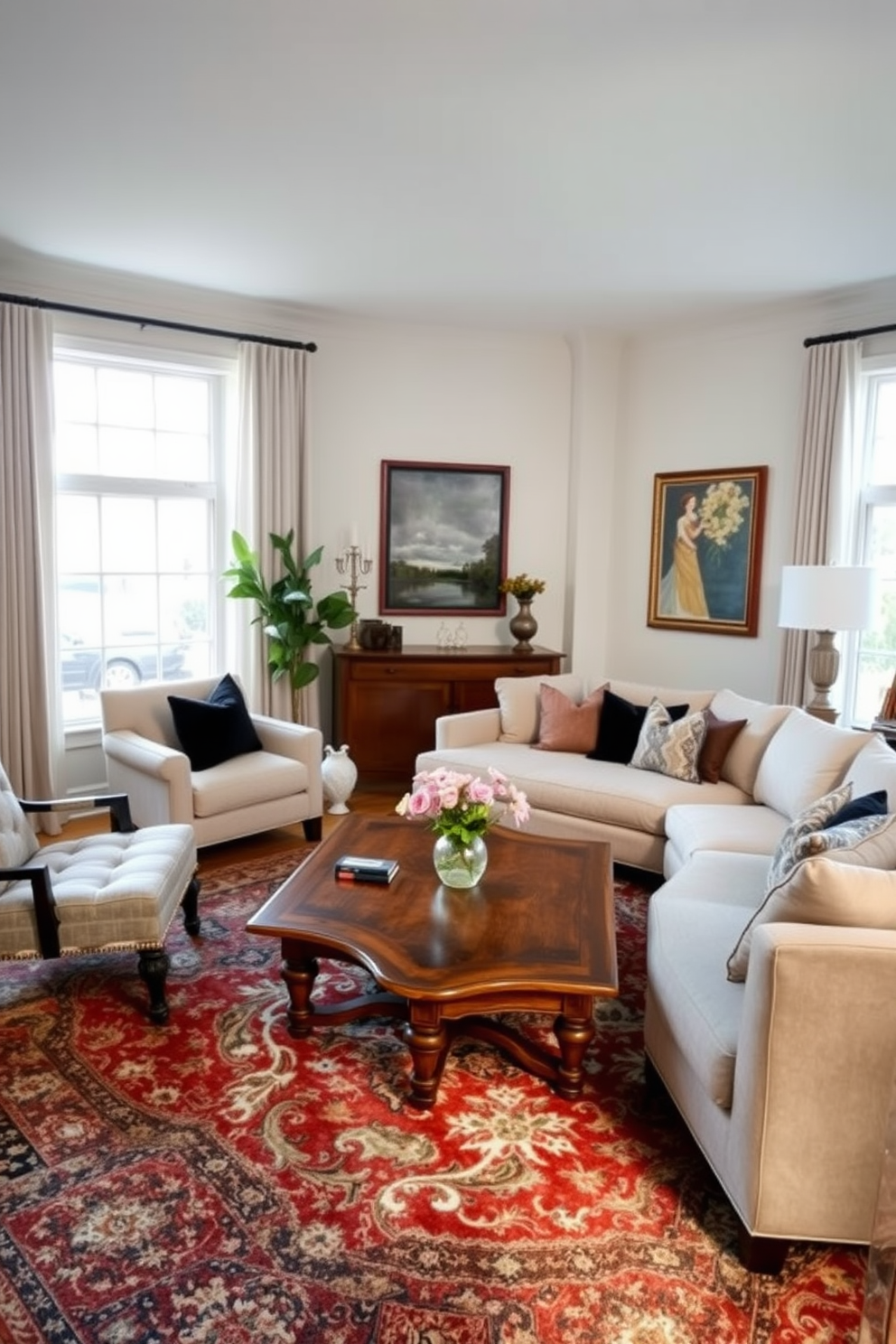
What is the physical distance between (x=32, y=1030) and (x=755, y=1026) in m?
2.20

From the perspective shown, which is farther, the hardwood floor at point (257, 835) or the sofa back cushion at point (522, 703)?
the sofa back cushion at point (522, 703)

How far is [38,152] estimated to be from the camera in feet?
10.8

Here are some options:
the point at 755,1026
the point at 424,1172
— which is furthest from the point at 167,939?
the point at 755,1026

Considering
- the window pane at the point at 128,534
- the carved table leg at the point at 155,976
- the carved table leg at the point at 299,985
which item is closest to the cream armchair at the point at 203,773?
the window pane at the point at 128,534

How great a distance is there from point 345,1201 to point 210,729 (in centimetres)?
265

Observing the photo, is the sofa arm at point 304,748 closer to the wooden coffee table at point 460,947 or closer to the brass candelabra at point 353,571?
the brass candelabra at point 353,571

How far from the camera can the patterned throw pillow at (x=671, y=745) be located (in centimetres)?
409

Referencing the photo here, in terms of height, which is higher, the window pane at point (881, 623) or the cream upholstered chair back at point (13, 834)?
the window pane at point (881, 623)

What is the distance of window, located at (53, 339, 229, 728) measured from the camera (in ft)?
16.4

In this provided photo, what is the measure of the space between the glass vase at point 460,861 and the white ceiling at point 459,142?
7.67 ft

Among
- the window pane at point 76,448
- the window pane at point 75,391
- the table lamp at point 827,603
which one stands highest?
the window pane at point 75,391

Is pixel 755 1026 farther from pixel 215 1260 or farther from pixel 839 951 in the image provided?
pixel 215 1260

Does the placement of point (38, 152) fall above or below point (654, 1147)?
above

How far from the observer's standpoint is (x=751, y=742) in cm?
405
